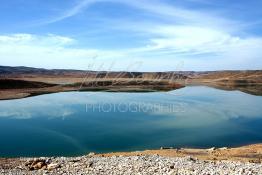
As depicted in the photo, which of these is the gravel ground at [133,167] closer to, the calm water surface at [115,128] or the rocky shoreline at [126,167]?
the rocky shoreline at [126,167]

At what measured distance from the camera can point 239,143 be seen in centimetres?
2934

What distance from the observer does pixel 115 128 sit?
3378 centimetres

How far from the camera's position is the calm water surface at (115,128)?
2712 cm

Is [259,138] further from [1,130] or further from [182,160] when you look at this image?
[1,130]

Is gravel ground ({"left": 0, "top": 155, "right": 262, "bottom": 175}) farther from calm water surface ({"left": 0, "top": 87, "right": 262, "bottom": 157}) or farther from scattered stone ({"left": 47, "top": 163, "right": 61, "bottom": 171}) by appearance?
calm water surface ({"left": 0, "top": 87, "right": 262, "bottom": 157})

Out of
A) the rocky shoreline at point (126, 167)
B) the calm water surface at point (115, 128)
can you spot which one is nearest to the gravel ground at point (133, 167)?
the rocky shoreline at point (126, 167)

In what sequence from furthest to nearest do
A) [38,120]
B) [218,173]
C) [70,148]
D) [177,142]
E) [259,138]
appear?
[38,120]
[259,138]
[177,142]
[70,148]
[218,173]

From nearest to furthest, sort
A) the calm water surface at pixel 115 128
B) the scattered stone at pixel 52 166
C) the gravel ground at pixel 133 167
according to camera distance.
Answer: the gravel ground at pixel 133 167 → the scattered stone at pixel 52 166 → the calm water surface at pixel 115 128

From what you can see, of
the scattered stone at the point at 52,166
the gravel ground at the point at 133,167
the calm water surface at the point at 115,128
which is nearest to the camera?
the gravel ground at the point at 133,167

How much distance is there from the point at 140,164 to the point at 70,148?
11.2 meters

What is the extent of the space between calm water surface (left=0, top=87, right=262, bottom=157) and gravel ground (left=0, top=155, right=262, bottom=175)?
7756 mm

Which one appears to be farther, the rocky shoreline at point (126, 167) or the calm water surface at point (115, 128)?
the calm water surface at point (115, 128)

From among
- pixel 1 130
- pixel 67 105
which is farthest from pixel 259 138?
pixel 67 105

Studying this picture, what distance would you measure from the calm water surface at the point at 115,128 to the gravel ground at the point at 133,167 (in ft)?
25.4
